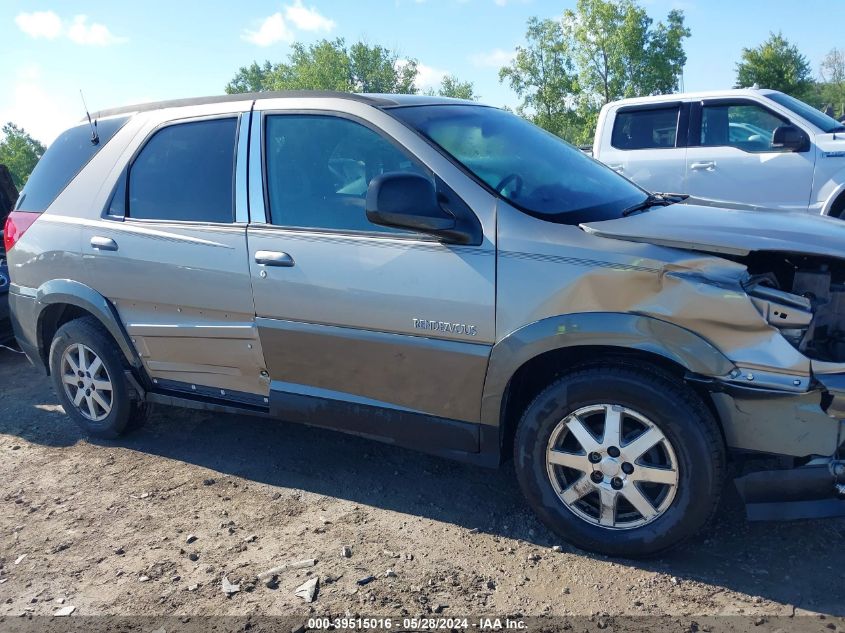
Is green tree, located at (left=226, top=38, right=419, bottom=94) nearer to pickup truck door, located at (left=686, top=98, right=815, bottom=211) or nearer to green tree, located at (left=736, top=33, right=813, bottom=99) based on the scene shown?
green tree, located at (left=736, top=33, right=813, bottom=99)

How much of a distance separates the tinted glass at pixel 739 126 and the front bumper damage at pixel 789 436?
5.95m

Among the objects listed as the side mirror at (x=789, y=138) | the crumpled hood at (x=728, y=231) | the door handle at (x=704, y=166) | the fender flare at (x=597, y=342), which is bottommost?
the door handle at (x=704, y=166)

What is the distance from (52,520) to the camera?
3656 millimetres

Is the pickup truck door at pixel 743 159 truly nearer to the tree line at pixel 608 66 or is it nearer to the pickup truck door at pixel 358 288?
the pickup truck door at pixel 358 288

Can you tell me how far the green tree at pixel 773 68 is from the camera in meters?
36.9

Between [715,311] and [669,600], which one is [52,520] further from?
[715,311]

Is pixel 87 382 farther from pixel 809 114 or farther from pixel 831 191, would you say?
pixel 809 114

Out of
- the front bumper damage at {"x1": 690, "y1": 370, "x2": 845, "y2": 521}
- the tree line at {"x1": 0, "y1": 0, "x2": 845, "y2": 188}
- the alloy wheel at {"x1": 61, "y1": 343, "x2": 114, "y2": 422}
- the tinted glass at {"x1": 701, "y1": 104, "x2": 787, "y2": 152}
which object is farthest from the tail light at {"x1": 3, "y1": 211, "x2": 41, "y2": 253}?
the tree line at {"x1": 0, "y1": 0, "x2": 845, "y2": 188}

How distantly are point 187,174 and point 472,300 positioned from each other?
1904mm

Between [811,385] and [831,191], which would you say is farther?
[831,191]

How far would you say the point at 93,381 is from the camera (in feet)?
14.5

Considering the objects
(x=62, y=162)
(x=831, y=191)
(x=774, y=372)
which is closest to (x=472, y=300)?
(x=774, y=372)

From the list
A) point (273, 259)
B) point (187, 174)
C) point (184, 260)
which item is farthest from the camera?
point (187, 174)

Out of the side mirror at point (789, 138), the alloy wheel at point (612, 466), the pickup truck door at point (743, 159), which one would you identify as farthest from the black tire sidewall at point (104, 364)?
the side mirror at point (789, 138)
